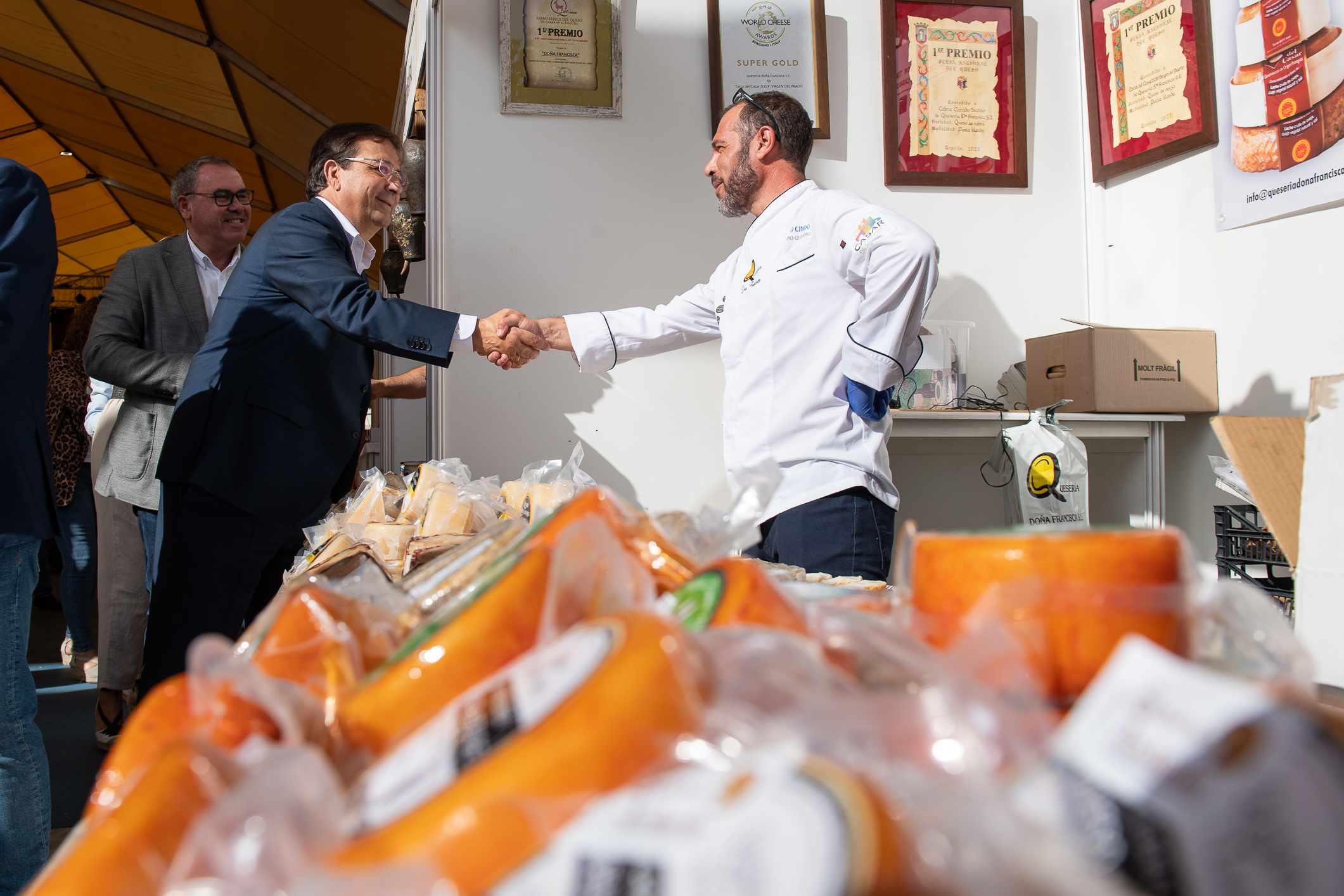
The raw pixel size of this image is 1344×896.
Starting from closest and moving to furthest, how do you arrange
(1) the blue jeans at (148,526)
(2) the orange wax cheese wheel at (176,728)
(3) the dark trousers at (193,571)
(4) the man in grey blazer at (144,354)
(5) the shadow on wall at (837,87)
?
(2) the orange wax cheese wheel at (176,728) → (3) the dark trousers at (193,571) → (4) the man in grey blazer at (144,354) → (1) the blue jeans at (148,526) → (5) the shadow on wall at (837,87)

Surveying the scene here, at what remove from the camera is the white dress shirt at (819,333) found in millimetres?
2004

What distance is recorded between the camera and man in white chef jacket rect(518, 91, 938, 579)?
6.61 ft

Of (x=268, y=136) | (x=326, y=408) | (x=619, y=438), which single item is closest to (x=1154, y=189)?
(x=619, y=438)

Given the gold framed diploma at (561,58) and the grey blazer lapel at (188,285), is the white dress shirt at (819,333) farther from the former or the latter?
the grey blazer lapel at (188,285)

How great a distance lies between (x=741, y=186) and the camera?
7.69 ft

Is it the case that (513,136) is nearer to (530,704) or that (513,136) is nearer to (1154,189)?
(1154,189)

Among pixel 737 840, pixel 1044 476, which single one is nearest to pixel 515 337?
pixel 1044 476

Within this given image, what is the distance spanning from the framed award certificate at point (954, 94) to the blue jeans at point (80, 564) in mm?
3306

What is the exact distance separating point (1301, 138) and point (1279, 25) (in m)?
0.34

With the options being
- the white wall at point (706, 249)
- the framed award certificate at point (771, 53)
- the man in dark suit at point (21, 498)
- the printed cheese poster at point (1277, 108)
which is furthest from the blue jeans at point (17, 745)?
the printed cheese poster at point (1277, 108)

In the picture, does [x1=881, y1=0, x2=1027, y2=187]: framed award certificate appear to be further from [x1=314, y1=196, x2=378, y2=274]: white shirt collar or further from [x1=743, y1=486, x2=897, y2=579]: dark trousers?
[x1=314, y1=196, x2=378, y2=274]: white shirt collar

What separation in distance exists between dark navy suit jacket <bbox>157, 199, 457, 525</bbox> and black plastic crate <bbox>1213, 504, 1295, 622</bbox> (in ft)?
6.38

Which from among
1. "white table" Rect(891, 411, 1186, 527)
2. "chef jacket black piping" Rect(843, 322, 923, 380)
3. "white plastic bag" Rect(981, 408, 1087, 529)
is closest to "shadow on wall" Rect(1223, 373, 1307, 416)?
"white table" Rect(891, 411, 1186, 527)

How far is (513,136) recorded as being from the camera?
2.80 m
